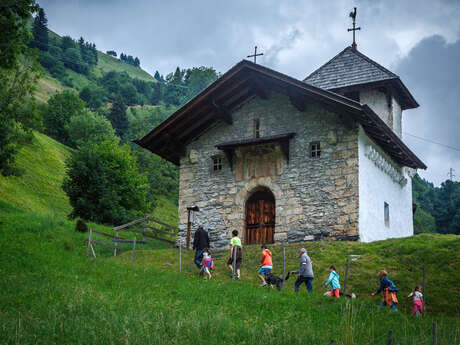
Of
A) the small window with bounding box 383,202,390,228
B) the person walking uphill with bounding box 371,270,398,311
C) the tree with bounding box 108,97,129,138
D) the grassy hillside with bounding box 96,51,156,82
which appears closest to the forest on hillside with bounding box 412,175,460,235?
the small window with bounding box 383,202,390,228

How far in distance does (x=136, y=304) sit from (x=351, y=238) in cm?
956

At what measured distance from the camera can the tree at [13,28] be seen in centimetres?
1688

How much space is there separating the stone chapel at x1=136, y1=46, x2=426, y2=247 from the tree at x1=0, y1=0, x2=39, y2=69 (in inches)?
245

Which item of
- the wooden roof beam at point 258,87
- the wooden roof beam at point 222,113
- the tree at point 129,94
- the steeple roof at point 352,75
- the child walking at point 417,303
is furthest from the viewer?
the tree at point 129,94

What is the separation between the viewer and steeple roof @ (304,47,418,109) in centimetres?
2464

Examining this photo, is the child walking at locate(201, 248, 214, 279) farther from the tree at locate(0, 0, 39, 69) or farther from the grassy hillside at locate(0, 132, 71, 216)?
the grassy hillside at locate(0, 132, 71, 216)

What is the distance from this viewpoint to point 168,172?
61469 mm

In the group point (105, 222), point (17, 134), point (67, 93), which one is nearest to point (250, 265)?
point (17, 134)

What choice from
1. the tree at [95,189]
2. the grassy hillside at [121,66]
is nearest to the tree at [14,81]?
the tree at [95,189]

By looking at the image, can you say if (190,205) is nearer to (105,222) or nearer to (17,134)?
(17,134)

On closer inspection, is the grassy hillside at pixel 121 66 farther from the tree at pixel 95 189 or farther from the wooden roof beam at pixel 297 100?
the wooden roof beam at pixel 297 100

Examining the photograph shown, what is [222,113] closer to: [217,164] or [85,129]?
[217,164]

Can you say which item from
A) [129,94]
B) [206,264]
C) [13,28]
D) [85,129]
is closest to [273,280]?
[206,264]

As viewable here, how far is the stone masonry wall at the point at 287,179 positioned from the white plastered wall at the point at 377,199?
1.77 feet
